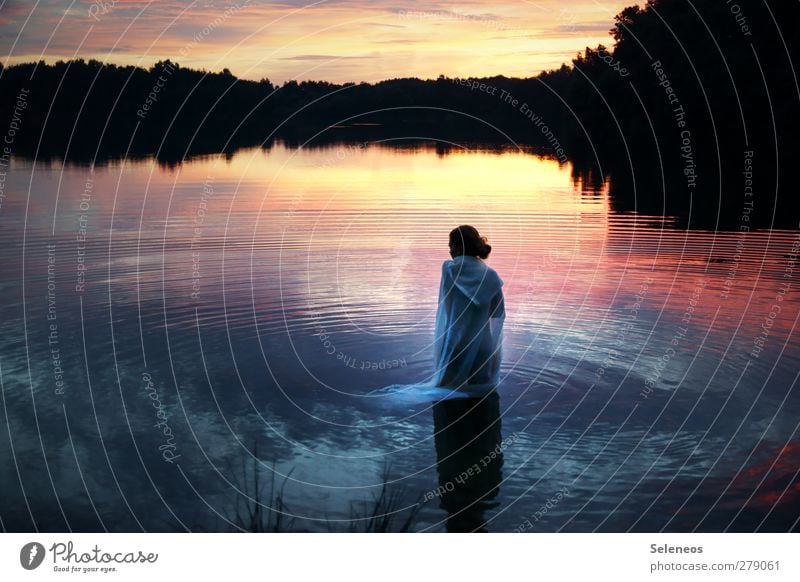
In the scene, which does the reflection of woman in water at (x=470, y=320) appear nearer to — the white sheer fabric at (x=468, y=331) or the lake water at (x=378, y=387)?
the white sheer fabric at (x=468, y=331)

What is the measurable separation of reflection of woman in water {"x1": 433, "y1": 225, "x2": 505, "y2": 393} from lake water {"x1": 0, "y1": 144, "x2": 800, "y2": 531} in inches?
15.6

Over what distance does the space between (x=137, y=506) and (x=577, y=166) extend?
48.8m

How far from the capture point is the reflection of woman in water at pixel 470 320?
32.2 ft

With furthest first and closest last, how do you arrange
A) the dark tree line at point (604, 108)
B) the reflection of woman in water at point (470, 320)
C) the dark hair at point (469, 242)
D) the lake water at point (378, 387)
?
the dark tree line at point (604, 108), the reflection of woman in water at point (470, 320), the dark hair at point (469, 242), the lake water at point (378, 387)

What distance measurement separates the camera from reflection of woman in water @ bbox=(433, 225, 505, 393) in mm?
9828

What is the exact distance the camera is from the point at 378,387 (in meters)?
10.3

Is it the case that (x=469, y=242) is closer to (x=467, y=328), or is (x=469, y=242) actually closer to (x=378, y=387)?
(x=467, y=328)
